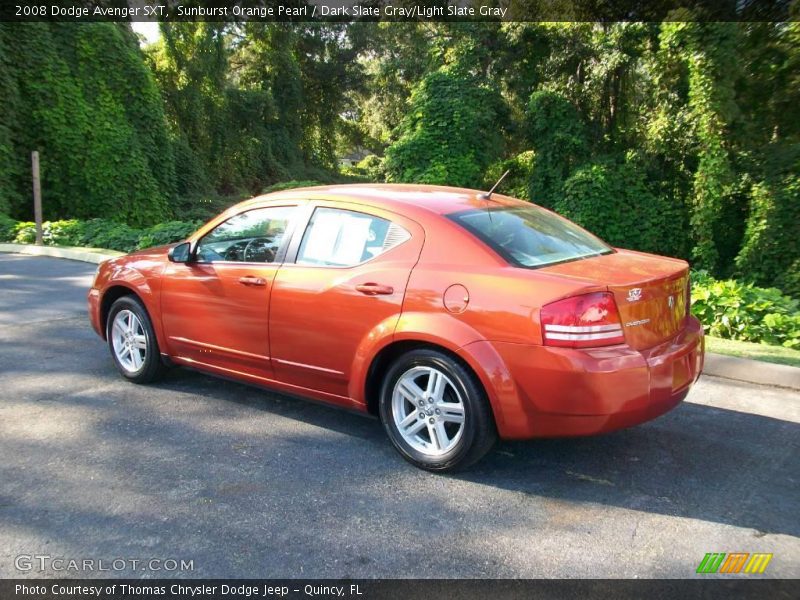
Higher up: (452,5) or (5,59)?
(452,5)

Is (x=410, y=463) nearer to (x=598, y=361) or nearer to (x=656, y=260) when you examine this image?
(x=598, y=361)

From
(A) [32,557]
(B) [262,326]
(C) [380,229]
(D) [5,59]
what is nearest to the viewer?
(A) [32,557]

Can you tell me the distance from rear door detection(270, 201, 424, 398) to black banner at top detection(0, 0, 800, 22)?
481 inches

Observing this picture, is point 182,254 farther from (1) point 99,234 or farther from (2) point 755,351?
(1) point 99,234

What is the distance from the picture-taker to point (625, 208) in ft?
62.2

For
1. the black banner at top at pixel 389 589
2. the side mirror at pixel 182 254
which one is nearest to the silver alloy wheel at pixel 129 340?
the side mirror at pixel 182 254

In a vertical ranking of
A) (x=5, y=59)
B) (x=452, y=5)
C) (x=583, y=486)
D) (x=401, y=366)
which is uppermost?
(x=452, y=5)

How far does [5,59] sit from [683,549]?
22.2 metres

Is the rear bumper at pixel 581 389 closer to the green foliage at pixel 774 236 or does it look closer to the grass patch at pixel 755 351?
the grass patch at pixel 755 351

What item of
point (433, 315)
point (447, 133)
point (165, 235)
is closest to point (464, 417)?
point (433, 315)

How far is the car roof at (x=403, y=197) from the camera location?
423 cm

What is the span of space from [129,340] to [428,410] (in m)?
2.79

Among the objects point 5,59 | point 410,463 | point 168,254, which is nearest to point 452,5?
point 5,59

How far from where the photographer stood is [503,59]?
837 inches
